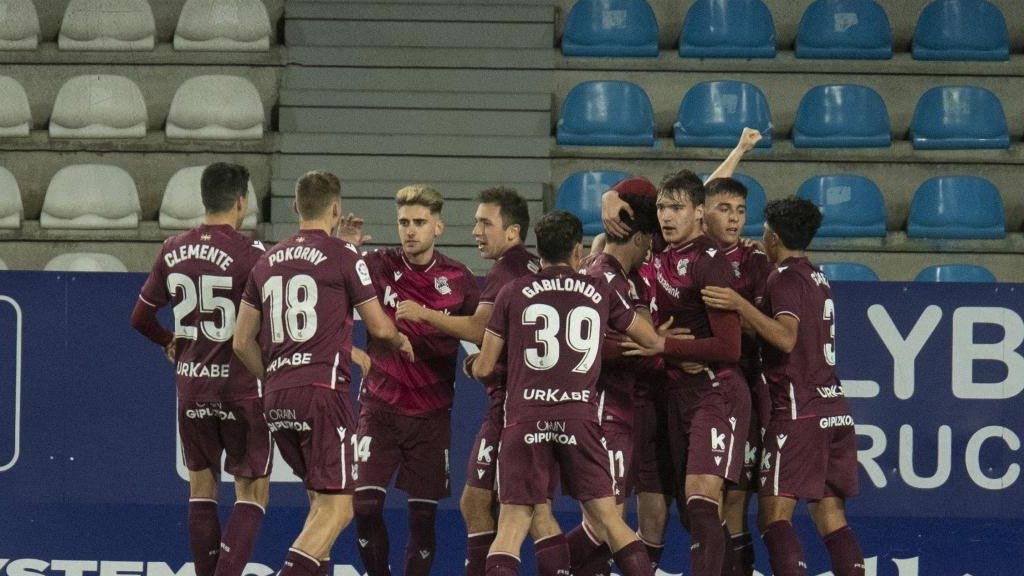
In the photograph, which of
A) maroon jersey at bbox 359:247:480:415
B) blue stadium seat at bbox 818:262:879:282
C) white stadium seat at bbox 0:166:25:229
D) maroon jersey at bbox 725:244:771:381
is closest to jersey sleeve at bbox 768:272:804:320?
maroon jersey at bbox 725:244:771:381

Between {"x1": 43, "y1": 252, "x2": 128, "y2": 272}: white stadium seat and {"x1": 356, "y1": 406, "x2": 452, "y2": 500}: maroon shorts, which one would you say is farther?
{"x1": 43, "y1": 252, "x2": 128, "y2": 272}: white stadium seat

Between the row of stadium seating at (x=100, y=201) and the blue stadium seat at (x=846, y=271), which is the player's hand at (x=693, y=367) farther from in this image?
the row of stadium seating at (x=100, y=201)

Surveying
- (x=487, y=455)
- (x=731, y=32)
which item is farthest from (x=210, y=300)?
(x=731, y=32)

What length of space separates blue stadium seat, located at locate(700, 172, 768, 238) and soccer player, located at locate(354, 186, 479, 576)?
4309mm

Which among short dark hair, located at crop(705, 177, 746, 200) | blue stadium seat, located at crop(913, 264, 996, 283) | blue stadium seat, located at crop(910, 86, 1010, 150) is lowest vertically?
blue stadium seat, located at crop(913, 264, 996, 283)

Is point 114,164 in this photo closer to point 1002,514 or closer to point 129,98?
point 129,98

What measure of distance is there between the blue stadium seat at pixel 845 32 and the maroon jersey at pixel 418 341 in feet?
18.9

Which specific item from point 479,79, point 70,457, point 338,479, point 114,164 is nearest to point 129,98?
point 114,164

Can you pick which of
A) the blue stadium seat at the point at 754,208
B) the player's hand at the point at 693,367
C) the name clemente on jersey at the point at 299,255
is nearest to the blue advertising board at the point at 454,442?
the player's hand at the point at 693,367

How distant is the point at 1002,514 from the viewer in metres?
7.85

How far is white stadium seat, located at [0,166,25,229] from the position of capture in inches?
442

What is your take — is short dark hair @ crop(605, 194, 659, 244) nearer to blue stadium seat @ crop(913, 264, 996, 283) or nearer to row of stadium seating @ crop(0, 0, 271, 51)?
blue stadium seat @ crop(913, 264, 996, 283)

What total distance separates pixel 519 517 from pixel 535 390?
1.85ft

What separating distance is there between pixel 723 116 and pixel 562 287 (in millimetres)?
5670
